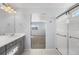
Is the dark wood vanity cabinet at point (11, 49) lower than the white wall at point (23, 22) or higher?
lower

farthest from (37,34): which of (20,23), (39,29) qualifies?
(20,23)

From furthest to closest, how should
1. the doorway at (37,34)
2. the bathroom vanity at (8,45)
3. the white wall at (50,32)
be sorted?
the doorway at (37,34) → the white wall at (50,32) → the bathroom vanity at (8,45)

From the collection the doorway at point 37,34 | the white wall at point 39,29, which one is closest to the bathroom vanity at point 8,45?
the doorway at point 37,34

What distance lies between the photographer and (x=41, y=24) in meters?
6.45

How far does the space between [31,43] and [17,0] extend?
551 centimetres

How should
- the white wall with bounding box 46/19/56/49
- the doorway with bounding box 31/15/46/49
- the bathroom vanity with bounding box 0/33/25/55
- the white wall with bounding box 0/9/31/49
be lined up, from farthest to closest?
1. the doorway with bounding box 31/15/46/49
2. the white wall with bounding box 0/9/31/49
3. the white wall with bounding box 46/19/56/49
4. the bathroom vanity with bounding box 0/33/25/55

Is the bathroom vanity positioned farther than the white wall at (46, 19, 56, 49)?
No

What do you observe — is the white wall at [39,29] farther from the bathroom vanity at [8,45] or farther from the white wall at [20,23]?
the bathroom vanity at [8,45]

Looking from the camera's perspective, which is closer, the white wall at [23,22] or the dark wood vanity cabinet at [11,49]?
the dark wood vanity cabinet at [11,49]

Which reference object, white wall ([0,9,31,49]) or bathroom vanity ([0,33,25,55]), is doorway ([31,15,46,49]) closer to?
white wall ([0,9,31,49])

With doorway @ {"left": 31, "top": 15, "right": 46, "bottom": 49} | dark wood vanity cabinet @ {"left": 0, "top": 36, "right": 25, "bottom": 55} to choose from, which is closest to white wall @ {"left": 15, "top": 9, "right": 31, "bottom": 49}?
doorway @ {"left": 31, "top": 15, "right": 46, "bottom": 49}

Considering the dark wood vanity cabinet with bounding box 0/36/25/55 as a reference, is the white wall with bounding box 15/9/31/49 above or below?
above

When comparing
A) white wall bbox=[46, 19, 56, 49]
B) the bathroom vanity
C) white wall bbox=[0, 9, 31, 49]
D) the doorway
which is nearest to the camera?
the bathroom vanity
